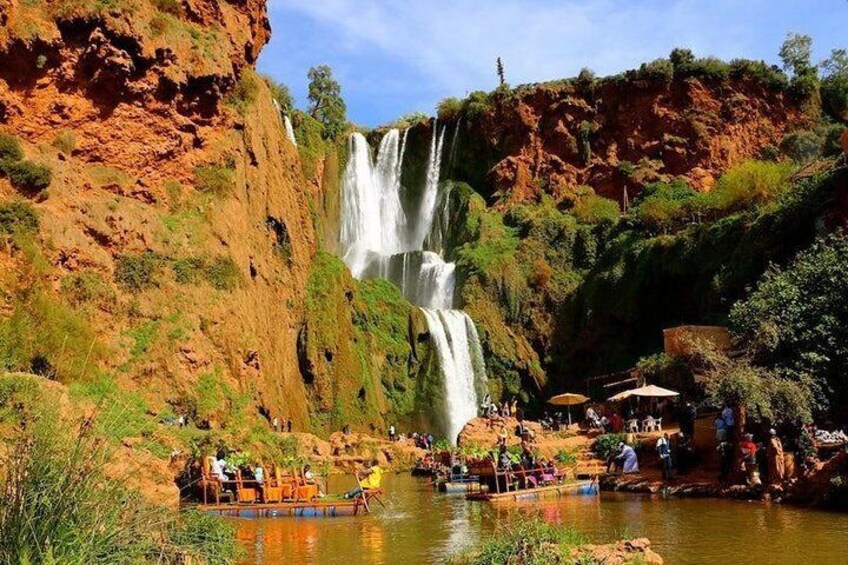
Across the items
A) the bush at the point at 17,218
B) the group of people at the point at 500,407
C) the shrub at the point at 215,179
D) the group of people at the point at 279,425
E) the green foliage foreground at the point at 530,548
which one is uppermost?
the shrub at the point at 215,179

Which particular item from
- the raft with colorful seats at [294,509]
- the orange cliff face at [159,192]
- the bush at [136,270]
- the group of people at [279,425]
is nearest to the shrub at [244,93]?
the orange cliff face at [159,192]

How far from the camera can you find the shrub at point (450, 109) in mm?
68938

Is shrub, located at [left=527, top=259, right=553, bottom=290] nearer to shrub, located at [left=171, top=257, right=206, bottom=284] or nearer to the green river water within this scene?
shrub, located at [left=171, top=257, right=206, bottom=284]

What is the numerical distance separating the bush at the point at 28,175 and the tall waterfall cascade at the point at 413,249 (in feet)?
84.9

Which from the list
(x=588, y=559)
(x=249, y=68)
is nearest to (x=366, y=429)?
(x=249, y=68)

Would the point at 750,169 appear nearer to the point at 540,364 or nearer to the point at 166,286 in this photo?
the point at 540,364

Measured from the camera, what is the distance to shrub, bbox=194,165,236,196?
122 ft

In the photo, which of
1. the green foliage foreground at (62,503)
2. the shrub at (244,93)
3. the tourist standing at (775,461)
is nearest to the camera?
the green foliage foreground at (62,503)

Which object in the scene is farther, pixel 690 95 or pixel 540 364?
pixel 690 95

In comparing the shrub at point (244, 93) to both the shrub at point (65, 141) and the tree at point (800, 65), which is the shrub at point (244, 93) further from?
the tree at point (800, 65)

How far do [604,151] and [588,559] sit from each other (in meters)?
57.6

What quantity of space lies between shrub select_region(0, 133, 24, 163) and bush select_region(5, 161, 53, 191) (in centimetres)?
38

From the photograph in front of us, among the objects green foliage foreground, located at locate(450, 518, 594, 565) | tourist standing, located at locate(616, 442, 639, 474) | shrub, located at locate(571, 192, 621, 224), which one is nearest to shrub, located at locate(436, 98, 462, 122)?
shrub, located at locate(571, 192, 621, 224)

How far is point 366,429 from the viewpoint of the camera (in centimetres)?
4459
